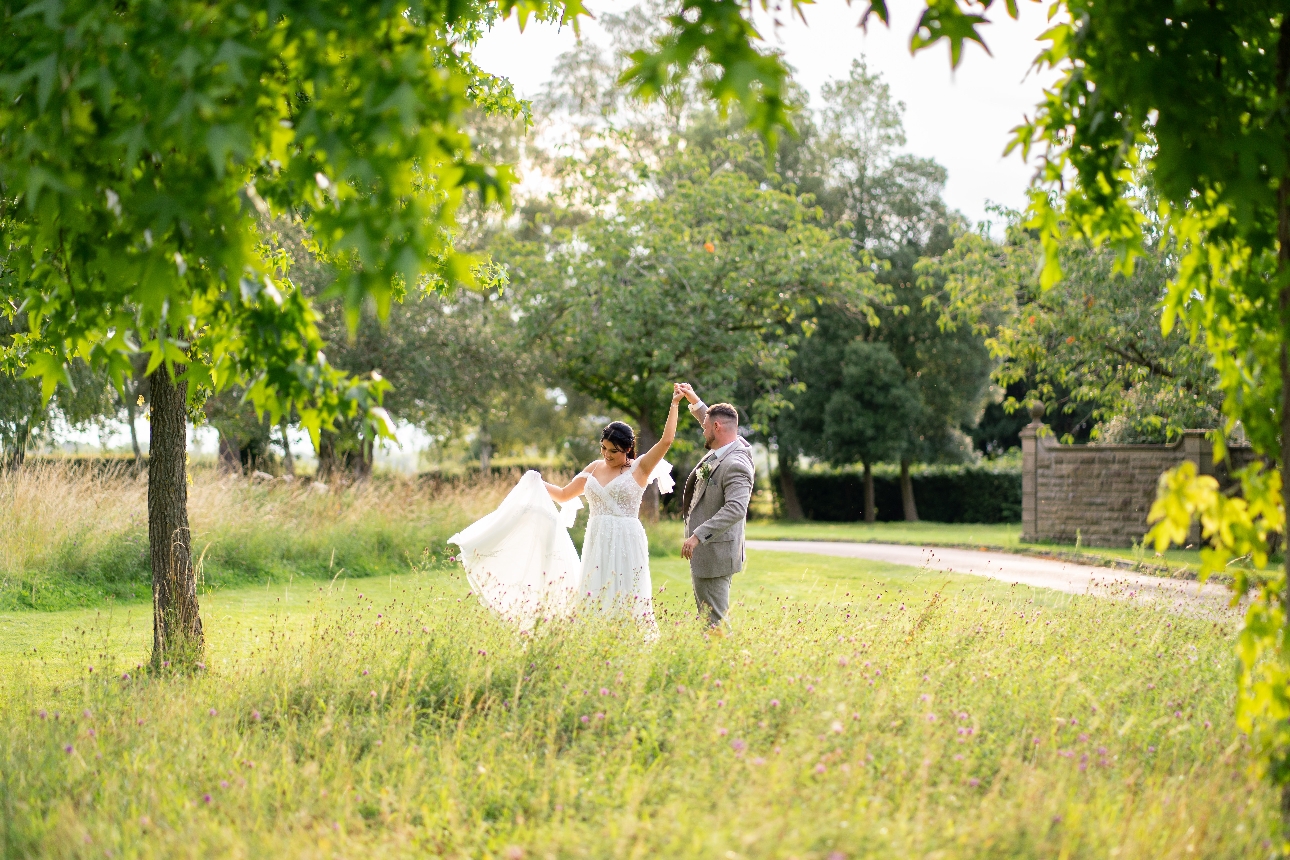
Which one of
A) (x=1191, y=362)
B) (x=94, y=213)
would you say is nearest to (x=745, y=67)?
(x=94, y=213)

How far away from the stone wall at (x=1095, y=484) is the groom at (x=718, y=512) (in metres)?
14.3

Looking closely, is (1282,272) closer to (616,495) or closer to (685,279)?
(616,495)

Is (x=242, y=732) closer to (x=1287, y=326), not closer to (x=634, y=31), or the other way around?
(x=1287, y=326)

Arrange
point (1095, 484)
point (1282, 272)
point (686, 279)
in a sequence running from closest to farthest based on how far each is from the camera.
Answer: point (1282, 272)
point (1095, 484)
point (686, 279)

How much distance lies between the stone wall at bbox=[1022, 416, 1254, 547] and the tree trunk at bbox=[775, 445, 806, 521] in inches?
577

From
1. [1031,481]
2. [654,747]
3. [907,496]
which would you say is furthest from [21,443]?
[907,496]

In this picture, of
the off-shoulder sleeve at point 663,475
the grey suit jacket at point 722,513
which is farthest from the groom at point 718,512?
the off-shoulder sleeve at point 663,475

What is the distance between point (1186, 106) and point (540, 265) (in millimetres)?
18373

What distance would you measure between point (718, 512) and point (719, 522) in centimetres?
9

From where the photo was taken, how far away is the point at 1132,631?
6.81 meters

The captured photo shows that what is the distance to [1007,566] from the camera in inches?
627

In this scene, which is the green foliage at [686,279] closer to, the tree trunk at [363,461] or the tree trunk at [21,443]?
the tree trunk at [363,461]

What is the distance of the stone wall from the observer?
1950 cm

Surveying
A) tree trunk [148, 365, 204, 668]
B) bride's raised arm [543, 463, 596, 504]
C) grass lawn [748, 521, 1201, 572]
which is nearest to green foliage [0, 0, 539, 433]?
tree trunk [148, 365, 204, 668]
